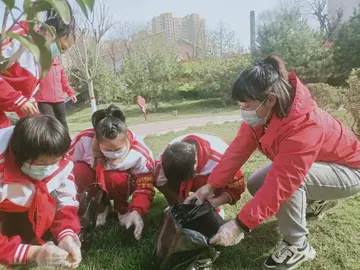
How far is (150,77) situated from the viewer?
50.7 ft

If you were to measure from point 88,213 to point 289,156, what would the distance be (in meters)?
1.10

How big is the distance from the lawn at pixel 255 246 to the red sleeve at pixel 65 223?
278 mm

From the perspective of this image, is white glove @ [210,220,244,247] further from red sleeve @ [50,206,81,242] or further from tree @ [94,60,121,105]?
tree @ [94,60,121,105]

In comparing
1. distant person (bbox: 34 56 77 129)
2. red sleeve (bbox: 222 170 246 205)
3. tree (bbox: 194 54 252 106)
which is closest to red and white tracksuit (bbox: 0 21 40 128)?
→ distant person (bbox: 34 56 77 129)

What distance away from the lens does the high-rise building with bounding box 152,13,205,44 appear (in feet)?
88.0

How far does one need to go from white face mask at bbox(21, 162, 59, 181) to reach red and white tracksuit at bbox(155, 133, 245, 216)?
2.73 ft

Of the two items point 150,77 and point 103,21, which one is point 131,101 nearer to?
point 150,77

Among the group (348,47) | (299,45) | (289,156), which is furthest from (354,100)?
(348,47)

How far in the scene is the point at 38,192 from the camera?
1.75 m

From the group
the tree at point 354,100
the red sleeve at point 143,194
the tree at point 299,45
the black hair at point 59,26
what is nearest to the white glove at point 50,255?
the red sleeve at point 143,194

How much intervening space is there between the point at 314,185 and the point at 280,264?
43cm

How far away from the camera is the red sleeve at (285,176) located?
5.64 feet

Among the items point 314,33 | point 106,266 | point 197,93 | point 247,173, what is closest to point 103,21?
point 197,93

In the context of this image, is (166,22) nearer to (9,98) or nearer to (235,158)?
(9,98)
